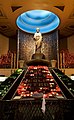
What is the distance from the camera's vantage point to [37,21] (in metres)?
14.9

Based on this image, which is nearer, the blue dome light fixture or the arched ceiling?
the arched ceiling

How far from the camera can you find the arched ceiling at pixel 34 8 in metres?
10.0

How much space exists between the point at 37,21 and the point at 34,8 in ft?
13.4

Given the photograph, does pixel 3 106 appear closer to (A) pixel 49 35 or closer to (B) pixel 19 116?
(B) pixel 19 116

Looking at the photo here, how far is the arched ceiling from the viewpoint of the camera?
10023 mm

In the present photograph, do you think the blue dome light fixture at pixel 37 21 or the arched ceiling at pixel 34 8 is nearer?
the arched ceiling at pixel 34 8

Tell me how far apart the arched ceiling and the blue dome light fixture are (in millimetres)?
1242

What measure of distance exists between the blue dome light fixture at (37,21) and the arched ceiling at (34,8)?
4.08ft

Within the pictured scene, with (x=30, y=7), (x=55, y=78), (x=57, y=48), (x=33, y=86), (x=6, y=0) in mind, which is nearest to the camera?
(x=33, y=86)

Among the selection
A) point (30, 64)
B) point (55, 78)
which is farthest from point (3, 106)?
point (30, 64)

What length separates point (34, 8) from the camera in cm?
1079

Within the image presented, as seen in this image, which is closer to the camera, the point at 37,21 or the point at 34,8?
the point at 34,8

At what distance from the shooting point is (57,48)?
45.1 ft

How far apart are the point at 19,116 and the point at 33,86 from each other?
7.10 feet
